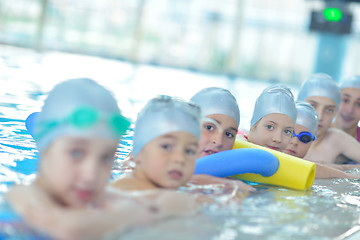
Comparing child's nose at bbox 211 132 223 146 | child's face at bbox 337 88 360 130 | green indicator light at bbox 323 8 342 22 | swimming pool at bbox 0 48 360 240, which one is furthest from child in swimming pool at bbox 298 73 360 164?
green indicator light at bbox 323 8 342 22

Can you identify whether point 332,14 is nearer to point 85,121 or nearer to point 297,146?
point 297,146

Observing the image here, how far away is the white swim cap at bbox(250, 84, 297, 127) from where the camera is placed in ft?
17.7

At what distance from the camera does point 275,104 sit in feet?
17.9

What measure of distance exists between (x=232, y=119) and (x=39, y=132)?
241 centimetres

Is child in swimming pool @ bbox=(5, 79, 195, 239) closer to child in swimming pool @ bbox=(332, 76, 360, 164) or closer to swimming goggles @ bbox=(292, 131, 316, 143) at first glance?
swimming goggles @ bbox=(292, 131, 316, 143)

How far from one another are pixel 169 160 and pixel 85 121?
0.86m

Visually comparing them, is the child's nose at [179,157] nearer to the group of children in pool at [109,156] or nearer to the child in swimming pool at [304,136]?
the group of children in pool at [109,156]

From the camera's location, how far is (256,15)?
29.3m

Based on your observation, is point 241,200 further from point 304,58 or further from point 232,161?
point 304,58

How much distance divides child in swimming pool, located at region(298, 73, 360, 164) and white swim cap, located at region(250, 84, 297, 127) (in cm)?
131

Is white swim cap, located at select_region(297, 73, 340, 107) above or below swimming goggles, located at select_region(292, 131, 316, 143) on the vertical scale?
above

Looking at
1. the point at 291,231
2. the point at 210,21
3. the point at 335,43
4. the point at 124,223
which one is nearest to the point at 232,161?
the point at 291,231

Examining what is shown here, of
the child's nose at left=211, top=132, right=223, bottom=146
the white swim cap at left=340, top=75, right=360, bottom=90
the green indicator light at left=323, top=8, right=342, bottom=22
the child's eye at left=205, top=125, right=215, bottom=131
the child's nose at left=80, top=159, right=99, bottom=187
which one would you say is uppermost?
the green indicator light at left=323, top=8, right=342, bottom=22

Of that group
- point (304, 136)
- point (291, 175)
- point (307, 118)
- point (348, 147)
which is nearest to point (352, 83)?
point (348, 147)
